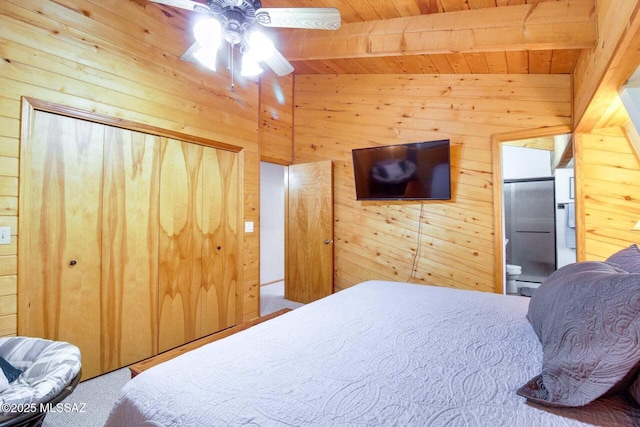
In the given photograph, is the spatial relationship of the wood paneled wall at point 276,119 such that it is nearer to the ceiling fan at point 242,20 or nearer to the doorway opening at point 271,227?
the doorway opening at point 271,227

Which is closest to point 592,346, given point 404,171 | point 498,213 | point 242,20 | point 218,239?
point 242,20

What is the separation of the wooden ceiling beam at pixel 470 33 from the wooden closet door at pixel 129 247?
1946mm

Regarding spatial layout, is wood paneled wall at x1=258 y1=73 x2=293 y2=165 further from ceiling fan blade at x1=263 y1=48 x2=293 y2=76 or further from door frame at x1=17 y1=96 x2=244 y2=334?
ceiling fan blade at x1=263 y1=48 x2=293 y2=76

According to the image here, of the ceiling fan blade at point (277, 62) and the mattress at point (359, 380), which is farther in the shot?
the ceiling fan blade at point (277, 62)

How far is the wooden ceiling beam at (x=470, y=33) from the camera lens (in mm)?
1992

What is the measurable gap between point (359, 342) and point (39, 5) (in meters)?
2.88

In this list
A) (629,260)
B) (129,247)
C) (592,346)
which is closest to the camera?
(592,346)

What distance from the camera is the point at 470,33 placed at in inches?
91.0

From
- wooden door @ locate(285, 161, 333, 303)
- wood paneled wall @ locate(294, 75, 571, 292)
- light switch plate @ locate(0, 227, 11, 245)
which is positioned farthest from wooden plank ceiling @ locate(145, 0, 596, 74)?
light switch plate @ locate(0, 227, 11, 245)

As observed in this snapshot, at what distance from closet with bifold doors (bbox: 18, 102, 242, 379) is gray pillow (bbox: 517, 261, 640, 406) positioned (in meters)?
2.66

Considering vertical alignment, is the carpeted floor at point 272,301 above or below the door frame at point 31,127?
below

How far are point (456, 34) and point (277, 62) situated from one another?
4.59ft

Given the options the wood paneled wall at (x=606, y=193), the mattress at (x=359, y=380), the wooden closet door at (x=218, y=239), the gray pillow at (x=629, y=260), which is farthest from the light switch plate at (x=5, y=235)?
the wood paneled wall at (x=606, y=193)

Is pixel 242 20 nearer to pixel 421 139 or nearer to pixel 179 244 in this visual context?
pixel 179 244
